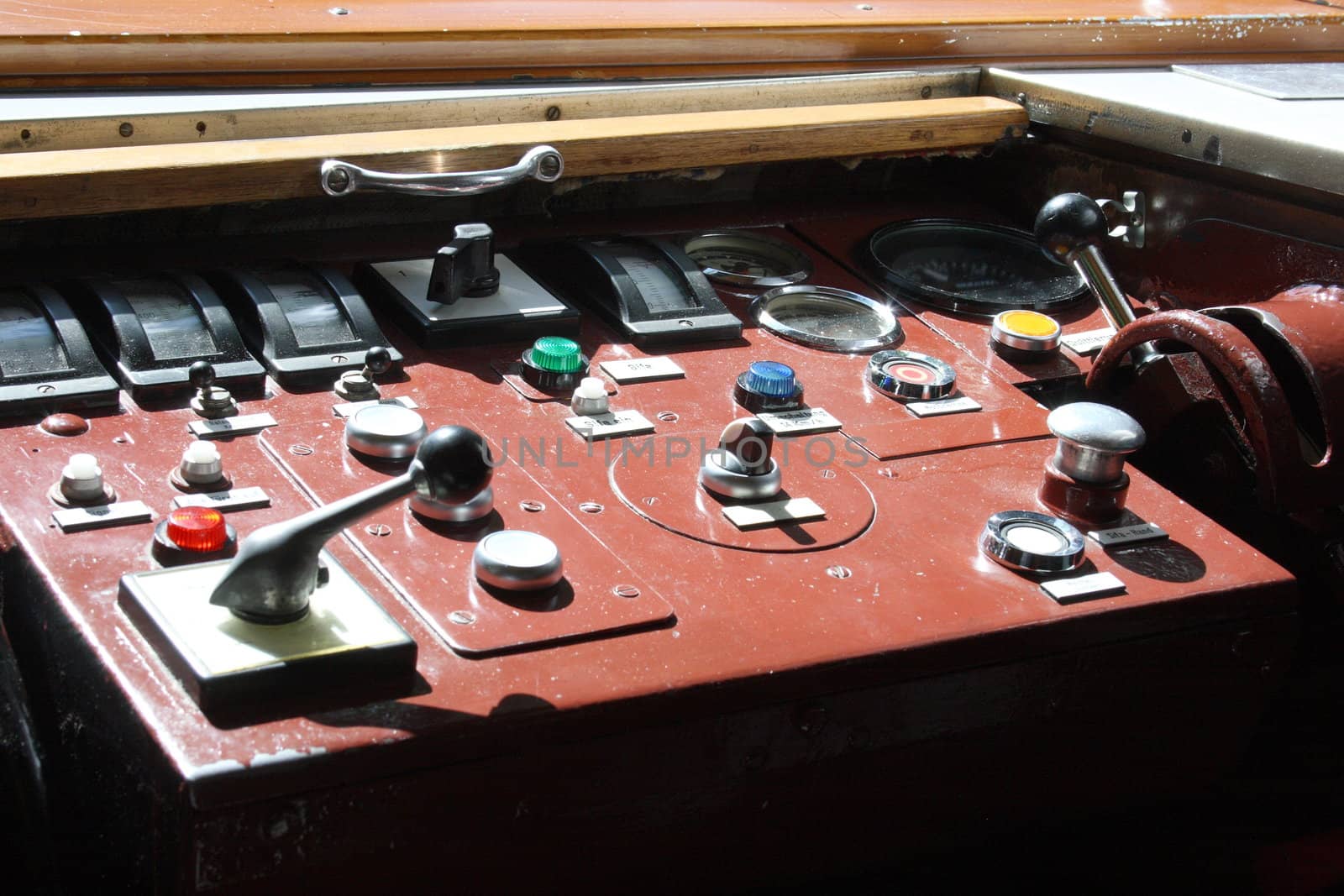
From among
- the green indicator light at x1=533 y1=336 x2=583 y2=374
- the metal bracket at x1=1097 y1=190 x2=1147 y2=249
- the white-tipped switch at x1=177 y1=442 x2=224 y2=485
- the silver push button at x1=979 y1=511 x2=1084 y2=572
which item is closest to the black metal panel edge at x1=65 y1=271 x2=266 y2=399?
the white-tipped switch at x1=177 y1=442 x2=224 y2=485

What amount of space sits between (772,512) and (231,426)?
629 millimetres

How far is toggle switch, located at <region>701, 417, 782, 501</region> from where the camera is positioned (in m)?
1.71

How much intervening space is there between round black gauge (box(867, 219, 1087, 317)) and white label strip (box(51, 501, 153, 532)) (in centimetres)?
129

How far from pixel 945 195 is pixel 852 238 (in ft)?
1.23

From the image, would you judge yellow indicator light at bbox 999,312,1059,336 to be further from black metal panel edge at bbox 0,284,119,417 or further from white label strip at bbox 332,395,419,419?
black metal panel edge at bbox 0,284,119,417

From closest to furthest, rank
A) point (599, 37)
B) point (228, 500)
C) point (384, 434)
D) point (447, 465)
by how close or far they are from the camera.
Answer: point (447, 465) < point (228, 500) < point (384, 434) < point (599, 37)

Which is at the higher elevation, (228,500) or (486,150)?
(486,150)

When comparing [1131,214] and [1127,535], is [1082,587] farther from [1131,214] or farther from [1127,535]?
[1131,214]

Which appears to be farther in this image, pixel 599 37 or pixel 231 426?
pixel 599 37

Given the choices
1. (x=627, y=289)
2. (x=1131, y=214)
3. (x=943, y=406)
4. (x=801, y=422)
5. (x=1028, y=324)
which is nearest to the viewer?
(x=801, y=422)

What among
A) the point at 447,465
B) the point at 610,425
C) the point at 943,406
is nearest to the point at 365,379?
the point at 610,425

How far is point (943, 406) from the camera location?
6.71 feet

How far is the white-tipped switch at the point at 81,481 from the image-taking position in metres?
1.53

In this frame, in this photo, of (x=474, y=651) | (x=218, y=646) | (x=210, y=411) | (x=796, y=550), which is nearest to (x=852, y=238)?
(x=796, y=550)
